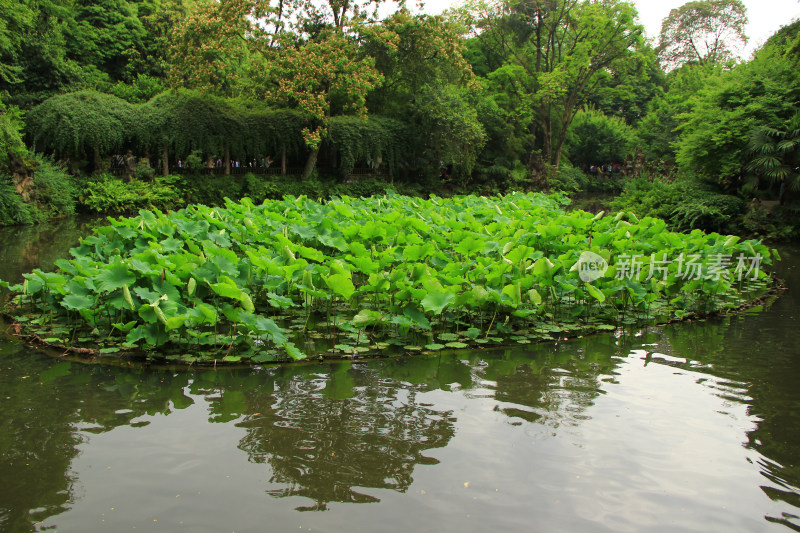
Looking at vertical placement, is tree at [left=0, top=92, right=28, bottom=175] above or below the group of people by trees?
below

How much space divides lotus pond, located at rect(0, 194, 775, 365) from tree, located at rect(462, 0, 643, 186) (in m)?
18.9

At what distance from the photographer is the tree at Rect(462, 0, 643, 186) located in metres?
23.3

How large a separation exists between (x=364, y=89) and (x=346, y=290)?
14.9 meters

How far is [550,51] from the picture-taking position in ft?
88.2

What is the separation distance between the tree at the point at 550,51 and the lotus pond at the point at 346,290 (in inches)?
743

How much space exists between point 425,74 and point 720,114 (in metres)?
10.1

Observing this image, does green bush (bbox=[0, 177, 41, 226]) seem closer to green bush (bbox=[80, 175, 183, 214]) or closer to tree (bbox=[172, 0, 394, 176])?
green bush (bbox=[80, 175, 183, 214])

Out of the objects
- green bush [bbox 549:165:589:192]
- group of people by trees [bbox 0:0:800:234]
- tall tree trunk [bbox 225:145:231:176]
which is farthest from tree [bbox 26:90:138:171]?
green bush [bbox 549:165:589:192]

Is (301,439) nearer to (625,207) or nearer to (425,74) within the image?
(625,207)

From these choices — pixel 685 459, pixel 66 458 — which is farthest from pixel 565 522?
pixel 66 458

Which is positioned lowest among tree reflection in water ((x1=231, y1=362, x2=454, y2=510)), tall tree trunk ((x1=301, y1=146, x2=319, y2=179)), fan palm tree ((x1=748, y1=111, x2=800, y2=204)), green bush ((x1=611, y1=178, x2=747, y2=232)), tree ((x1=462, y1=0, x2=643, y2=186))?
tree reflection in water ((x1=231, y1=362, x2=454, y2=510))

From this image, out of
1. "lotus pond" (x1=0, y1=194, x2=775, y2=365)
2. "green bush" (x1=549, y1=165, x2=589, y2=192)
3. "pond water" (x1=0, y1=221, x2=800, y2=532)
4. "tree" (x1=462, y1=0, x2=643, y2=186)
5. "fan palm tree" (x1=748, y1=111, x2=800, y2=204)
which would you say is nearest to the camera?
"pond water" (x1=0, y1=221, x2=800, y2=532)

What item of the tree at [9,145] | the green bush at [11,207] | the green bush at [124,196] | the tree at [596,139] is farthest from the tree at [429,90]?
the green bush at [11,207]

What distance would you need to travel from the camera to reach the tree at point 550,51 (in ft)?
76.5
